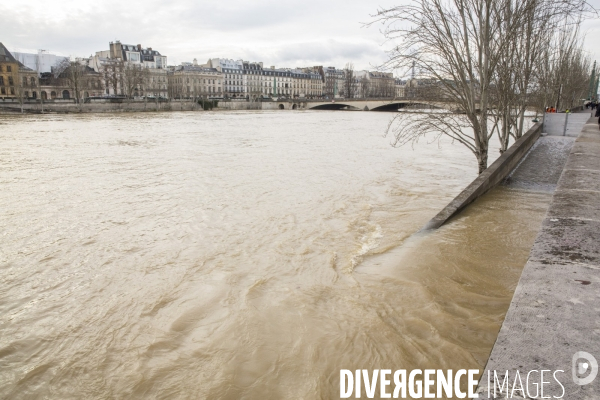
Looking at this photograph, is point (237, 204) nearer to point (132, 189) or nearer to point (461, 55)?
point (132, 189)

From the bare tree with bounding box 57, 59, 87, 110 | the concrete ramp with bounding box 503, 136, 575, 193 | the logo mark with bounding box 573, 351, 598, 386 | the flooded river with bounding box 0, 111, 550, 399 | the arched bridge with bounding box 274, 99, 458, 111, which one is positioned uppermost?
the bare tree with bounding box 57, 59, 87, 110

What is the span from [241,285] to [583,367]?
12.4 ft

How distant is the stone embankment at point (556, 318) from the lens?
174cm

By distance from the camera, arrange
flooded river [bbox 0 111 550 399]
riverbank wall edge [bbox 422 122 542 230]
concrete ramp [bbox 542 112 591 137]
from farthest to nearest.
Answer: concrete ramp [bbox 542 112 591 137] → riverbank wall edge [bbox 422 122 542 230] → flooded river [bbox 0 111 550 399]

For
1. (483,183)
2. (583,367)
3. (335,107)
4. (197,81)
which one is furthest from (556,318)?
(197,81)

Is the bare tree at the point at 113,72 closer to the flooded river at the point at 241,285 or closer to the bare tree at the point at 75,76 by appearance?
the bare tree at the point at 75,76

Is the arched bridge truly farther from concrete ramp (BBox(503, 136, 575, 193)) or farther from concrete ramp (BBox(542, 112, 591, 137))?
concrete ramp (BBox(503, 136, 575, 193))

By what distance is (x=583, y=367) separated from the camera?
1786 mm

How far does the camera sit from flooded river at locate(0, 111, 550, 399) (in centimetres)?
353

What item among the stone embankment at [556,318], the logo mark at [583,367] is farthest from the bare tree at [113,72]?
the logo mark at [583,367]

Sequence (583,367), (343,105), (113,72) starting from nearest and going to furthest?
(583,367) < (113,72) < (343,105)

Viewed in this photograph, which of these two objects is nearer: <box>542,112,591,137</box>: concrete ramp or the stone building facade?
<box>542,112,591,137</box>: concrete ramp

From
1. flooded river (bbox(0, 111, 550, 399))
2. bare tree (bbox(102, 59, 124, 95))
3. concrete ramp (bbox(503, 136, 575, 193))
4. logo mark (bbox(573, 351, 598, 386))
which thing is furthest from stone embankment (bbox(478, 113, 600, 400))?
bare tree (bbox(102, 59, 124, 95))

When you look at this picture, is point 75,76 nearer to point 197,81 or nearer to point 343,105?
point 343,105
